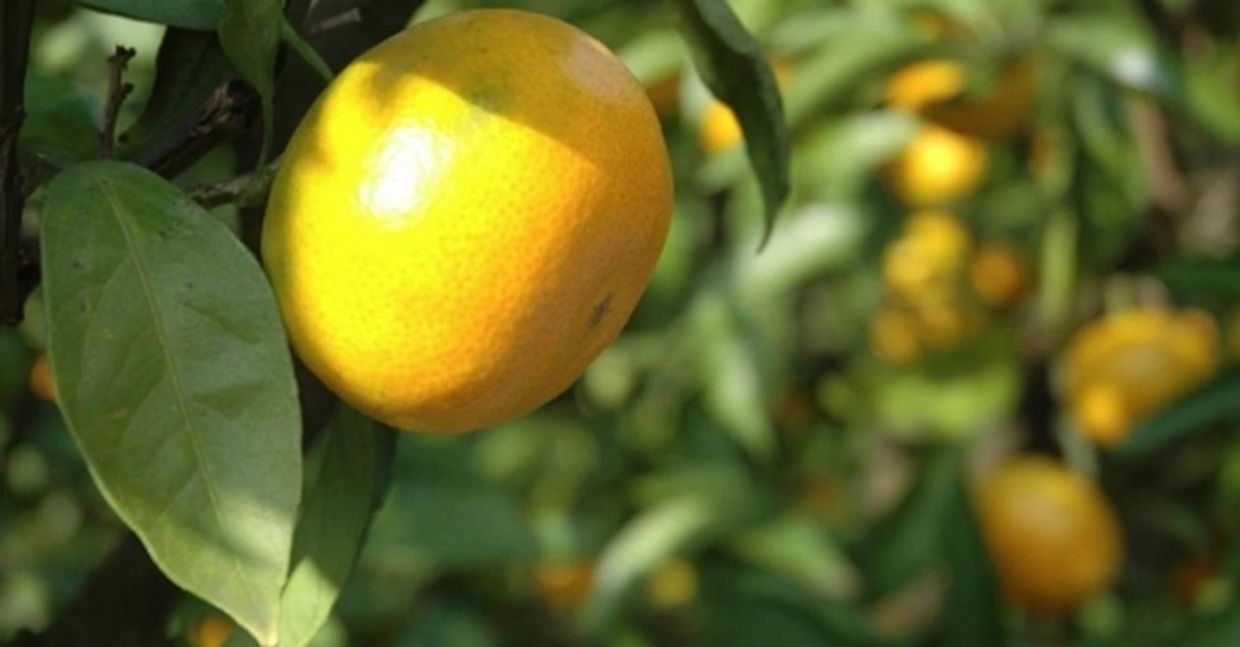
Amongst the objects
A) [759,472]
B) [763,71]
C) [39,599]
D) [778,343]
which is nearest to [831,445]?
[759,472]

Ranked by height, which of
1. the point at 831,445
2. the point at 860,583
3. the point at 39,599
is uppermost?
the point at 39,599

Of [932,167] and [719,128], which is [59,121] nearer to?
[719,128]

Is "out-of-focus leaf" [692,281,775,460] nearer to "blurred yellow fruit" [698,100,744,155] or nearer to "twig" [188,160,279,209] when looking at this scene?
"blurred yellow fruit" [698,100,744,155]

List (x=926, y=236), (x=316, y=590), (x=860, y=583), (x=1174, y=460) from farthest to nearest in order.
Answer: (x=926, y=236)
(x=1174, y=460)
(x=860, y=583)
(x=316, y=590)

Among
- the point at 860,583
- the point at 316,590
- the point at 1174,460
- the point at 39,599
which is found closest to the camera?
the point at 316,590

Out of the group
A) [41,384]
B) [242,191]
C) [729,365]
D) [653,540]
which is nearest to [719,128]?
[729,365]

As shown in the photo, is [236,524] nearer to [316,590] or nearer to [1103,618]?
[316,590]
